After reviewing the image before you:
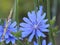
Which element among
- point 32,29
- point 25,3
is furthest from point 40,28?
point 25,3

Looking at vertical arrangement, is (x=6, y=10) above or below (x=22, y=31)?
above

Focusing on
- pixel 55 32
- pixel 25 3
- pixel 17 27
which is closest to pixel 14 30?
pixel 17 27

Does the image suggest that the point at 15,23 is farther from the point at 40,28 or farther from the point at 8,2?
the point at 8,2

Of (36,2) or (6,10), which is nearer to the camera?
(36,2)

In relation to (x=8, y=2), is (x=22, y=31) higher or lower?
lower

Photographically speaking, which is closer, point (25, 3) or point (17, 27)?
point (17, 27)

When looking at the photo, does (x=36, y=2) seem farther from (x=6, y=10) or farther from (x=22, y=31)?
(x=6, y=10)
